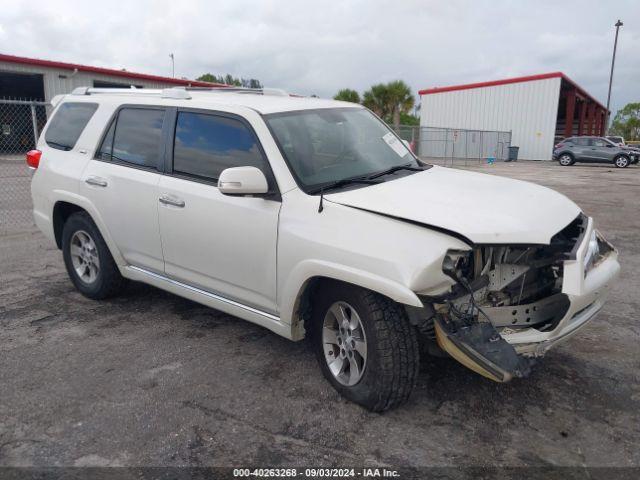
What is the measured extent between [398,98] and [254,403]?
39.7 metres

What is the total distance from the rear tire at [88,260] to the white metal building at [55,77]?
72.6 feet

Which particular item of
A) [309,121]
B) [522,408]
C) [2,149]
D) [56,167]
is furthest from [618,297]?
[2,149]

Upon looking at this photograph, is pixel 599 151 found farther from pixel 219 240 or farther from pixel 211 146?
pixel 219 240

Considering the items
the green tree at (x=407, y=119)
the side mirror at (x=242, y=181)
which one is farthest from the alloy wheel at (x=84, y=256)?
the green tree at (x=407, y=119)

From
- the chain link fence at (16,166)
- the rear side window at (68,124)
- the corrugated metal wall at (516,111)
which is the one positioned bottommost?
the chain link fence at (16,166)

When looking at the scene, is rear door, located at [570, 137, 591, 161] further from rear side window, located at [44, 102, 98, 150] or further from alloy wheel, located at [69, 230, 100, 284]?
alloy wheel, located at [69, 230, 100, 284]

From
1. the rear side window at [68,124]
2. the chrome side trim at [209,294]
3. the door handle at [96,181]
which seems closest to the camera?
the chrome side trim at [209,294]

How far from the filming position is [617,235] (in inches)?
331

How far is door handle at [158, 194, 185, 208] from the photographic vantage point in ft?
12.8

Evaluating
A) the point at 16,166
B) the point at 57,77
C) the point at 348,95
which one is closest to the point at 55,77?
the point at 57,77

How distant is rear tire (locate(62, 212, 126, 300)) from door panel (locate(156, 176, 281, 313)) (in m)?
0.93

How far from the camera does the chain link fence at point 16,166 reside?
29.2 ft

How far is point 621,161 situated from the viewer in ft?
89.7

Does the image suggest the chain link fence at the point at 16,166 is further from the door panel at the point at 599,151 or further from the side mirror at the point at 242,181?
the door panel at the point at 599,151
